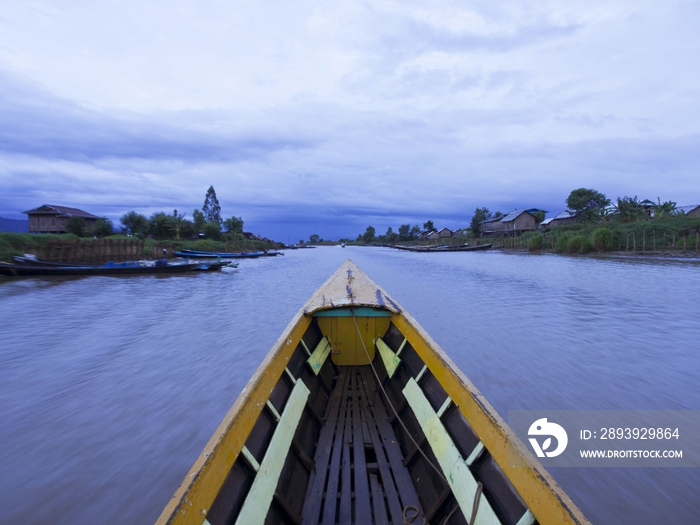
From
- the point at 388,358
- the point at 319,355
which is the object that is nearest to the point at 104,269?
the point at 319,355

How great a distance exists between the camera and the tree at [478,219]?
71.6 m

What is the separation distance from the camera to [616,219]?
3841 centimetres

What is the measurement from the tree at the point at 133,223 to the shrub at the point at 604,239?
174 ft

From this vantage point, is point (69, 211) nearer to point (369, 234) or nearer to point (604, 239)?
point (604, 239)

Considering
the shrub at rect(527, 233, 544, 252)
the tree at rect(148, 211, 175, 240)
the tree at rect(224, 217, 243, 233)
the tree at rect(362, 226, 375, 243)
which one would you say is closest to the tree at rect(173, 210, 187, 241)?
the tree at rect(148, 211, 175, 240)

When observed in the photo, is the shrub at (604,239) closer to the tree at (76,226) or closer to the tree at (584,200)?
the tree at (584,200)

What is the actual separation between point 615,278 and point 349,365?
1877 cm

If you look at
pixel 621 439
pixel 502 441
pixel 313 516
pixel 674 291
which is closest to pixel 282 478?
→ pixel 313 516

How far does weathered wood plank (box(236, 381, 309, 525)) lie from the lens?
193cm

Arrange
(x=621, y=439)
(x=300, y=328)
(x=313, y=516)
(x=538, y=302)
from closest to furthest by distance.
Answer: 1. (x=313, y=516)
2. (x=300, y=328)
3. (x=621, y=439)
4. (x=538, y=302)

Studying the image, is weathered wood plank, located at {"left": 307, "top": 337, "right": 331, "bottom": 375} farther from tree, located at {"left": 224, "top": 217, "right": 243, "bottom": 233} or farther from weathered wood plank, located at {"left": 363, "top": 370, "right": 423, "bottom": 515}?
tree, located at {"left": 224, "top": 217, "right": 243, "bottom": 233}

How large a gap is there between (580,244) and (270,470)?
40.0 metres

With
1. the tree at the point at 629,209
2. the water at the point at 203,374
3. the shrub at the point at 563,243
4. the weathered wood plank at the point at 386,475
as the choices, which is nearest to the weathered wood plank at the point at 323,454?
the weathered wood plank at the point at 386,475

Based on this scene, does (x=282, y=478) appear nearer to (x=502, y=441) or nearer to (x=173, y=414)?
(x=502, y=441)
